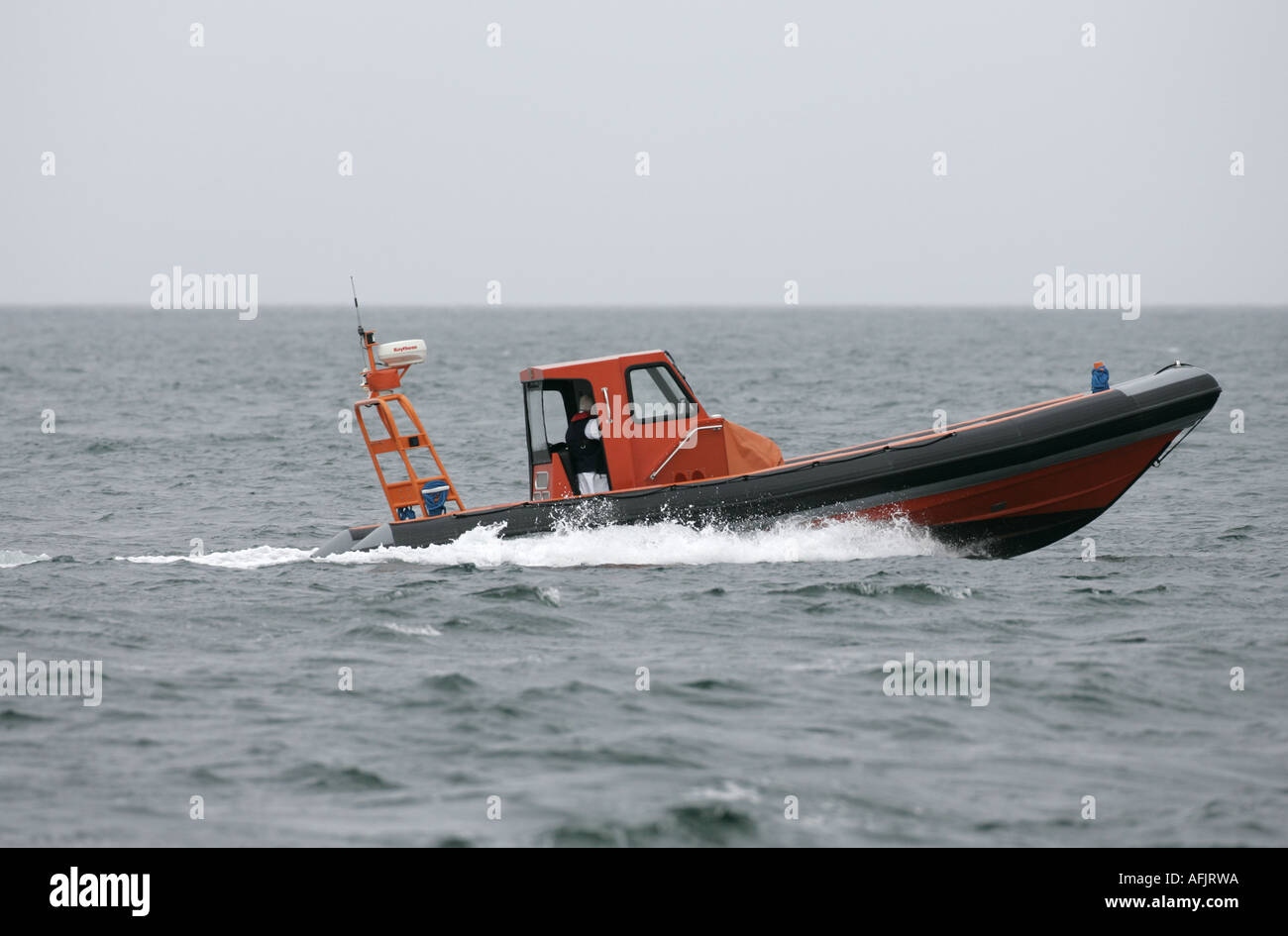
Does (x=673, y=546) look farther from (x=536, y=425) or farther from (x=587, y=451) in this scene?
(x=536, y=425)

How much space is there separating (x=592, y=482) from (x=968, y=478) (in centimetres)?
341

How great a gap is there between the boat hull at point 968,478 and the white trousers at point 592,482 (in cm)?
42

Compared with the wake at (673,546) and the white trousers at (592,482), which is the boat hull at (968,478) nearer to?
the wake at (673,546)

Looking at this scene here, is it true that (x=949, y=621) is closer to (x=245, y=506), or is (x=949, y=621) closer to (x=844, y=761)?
(x=844, y=761)

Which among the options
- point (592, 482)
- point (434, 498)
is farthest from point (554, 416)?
point (434, 498)

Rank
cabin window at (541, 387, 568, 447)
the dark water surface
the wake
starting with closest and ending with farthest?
1. the dark water surface
2. the wake
3. cabin window at (541, 387, 568, 447)

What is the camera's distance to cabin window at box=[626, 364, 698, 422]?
44.3ft

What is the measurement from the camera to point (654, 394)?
13523 millimetres

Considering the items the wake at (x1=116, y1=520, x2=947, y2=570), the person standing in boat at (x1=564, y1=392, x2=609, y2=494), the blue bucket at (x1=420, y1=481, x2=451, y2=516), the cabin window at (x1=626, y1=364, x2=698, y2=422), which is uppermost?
the cabin window at (x1=626, y1=364, x2=698, y2=422)

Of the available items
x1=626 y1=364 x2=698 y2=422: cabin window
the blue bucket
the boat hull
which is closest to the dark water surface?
the boat hull

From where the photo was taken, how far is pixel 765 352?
7025 centimetres

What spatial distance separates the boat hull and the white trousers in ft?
1.37

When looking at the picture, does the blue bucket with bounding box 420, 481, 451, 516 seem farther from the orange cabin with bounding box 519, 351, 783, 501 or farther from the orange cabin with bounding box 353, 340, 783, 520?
the orange cabin with bounding box 519, 351, 783, 501
